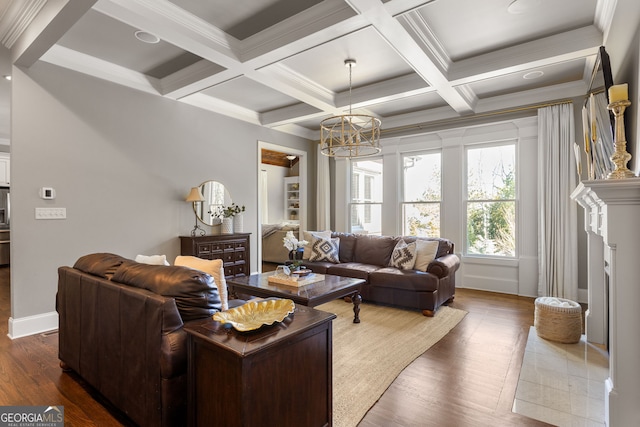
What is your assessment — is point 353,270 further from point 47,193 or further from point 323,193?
point 47,193

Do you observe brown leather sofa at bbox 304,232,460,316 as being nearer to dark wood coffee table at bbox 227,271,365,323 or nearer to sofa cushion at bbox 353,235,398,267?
sofa cushion at bbox 353,235,398,267

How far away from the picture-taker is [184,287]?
173 centimetres

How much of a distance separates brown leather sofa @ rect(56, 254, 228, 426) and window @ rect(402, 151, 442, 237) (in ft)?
14.8

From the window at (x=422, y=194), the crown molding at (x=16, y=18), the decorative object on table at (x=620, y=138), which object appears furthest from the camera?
the window at (x=422, y=194)

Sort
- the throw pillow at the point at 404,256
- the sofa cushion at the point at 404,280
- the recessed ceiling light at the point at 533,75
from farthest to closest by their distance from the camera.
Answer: the throw pillow at the point at 404,256, the recessed ceiling light at the point at 533,75, the sofa cushion at the point at 404,280

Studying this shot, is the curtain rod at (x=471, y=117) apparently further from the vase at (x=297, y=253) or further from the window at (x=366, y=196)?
the vase at (x=297, y=253)

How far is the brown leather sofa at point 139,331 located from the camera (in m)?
1.61

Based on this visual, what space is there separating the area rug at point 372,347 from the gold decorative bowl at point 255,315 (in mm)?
746

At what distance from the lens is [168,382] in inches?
62.7

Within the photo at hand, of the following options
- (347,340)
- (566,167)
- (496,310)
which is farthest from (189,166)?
(566,167)

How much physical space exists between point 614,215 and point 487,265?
3480 mm

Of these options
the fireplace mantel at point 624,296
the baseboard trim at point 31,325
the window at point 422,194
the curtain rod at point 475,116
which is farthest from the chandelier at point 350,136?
the baseboard trim at point 31,325

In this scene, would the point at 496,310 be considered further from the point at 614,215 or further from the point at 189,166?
the point at 189,166

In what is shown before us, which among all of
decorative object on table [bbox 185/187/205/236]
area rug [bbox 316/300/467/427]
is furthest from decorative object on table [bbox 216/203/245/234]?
area rug [bbox 316/300/467/427]
